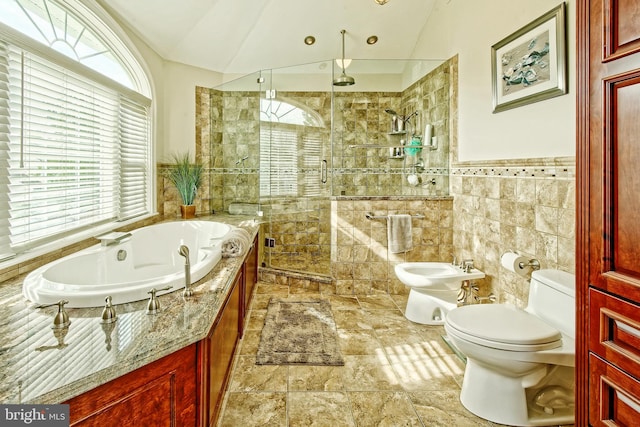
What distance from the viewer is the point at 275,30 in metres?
4.46

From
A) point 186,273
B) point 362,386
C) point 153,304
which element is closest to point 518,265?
point 362,386

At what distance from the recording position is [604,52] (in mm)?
1089

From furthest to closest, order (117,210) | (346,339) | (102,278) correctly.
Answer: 1. (117,210)
2. (346,339)
3. (102,278)

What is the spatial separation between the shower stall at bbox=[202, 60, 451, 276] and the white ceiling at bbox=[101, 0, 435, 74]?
1.43ft

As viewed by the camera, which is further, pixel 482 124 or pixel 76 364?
pixel 482 124

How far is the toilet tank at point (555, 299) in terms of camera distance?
1.88m

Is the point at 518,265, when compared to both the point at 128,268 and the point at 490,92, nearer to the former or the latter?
the point at 490,92

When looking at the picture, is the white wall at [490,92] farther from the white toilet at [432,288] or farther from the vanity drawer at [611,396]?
the vanity drawer at [611,396]

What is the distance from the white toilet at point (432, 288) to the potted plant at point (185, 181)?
2.44 metres

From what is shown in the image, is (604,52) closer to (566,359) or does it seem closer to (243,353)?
(566,359)

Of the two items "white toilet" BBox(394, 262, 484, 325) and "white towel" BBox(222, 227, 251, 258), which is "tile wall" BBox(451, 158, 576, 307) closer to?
"white toilet" BBox(394, 262, 484, 325)

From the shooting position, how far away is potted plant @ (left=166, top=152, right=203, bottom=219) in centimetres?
428

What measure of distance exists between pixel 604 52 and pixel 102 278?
8.81 ft

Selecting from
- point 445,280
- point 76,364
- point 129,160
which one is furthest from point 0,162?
point 445,280
